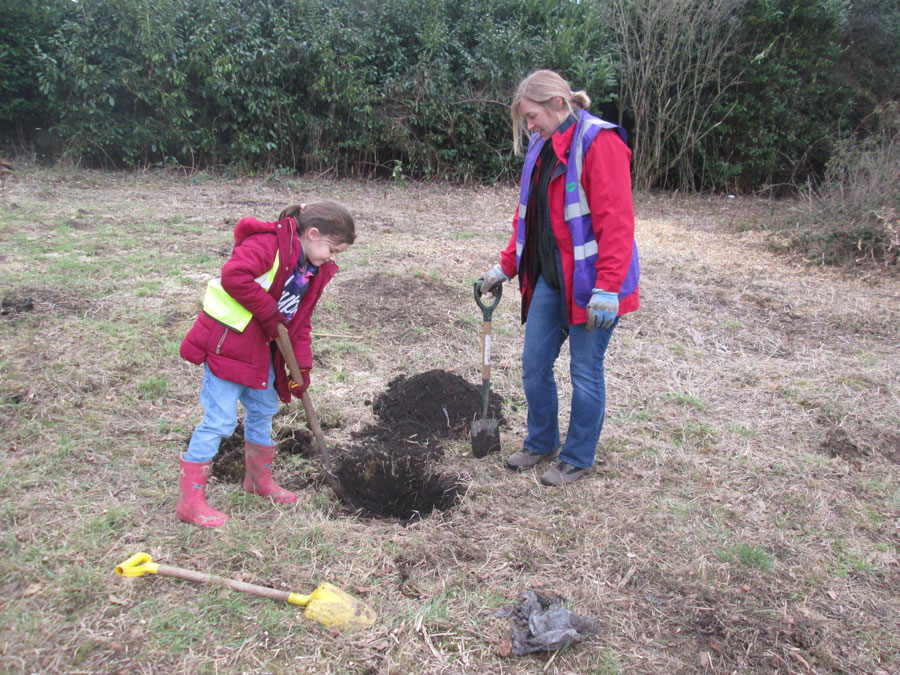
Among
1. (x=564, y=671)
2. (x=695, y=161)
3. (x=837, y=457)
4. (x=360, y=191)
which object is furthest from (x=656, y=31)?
(x=564, y=671)

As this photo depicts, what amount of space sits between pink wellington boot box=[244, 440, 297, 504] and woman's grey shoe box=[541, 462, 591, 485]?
131 centimetres

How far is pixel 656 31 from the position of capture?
11883mm

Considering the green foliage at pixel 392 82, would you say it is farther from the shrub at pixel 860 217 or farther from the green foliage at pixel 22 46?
the shrub at pixel 860 217

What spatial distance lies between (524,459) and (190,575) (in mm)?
1794

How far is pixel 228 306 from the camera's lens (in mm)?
2676

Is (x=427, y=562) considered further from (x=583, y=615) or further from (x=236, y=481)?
(x=236, y=481)

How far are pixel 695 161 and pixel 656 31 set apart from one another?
2.76 m

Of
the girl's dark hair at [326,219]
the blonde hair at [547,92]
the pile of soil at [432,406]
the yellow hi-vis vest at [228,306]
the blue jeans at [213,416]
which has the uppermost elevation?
the blonde hair at [547,92]

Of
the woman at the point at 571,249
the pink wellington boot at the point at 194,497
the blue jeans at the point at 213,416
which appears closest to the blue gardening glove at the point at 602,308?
the woman at the point at 571,249

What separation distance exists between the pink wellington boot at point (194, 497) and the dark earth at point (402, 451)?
0.42m

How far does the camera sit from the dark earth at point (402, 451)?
132 inches

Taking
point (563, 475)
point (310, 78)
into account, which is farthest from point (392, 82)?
point (563, 475)

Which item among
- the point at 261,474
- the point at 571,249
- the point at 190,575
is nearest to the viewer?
the point at 190,575

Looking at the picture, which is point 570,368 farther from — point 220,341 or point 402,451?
point 220,341
